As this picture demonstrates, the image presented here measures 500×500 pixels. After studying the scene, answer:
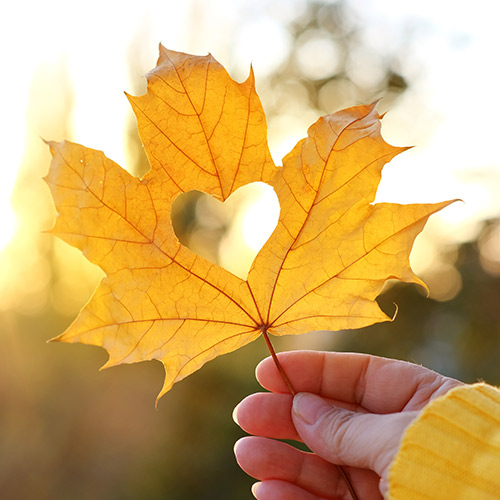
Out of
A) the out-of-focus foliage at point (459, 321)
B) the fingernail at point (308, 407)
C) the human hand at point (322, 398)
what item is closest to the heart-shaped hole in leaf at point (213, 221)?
the out-of-focus foliage at point (459, 321)

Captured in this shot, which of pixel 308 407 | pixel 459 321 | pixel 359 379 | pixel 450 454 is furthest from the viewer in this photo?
pixel 459 321

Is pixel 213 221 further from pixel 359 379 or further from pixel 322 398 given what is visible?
pixel 322 398

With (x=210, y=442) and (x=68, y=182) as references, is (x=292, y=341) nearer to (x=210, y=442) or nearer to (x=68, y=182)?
(x=210, y=442)

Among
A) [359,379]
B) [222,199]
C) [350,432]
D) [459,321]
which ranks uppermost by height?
[459,321]

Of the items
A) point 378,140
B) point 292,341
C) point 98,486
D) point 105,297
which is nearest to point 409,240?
point 378,140

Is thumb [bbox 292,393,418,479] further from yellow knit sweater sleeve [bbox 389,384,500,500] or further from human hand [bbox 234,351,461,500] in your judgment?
human hand [bbox 234,351,461,500]

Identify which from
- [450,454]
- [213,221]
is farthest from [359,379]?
[213,221]
